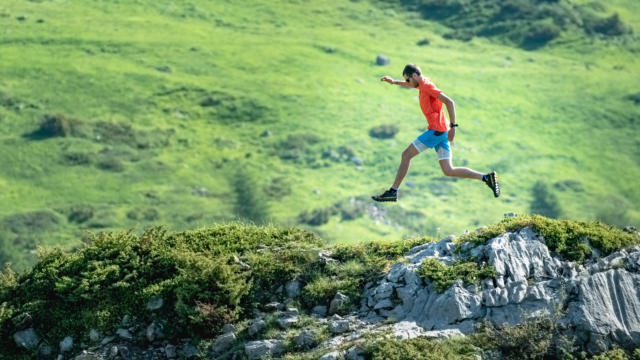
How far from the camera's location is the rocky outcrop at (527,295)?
55.5 feet

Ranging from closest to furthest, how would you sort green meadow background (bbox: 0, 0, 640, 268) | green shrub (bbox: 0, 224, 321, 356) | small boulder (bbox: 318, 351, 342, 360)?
small boulder (bbox: 318, 351, 342, 360) < green shrub (bbox: 0, 224, 321, 356) < green meadow background (bbox: 0, 0, 640, 268)

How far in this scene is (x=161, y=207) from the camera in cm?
11219

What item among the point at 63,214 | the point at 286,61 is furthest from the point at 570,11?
the point at 63,214

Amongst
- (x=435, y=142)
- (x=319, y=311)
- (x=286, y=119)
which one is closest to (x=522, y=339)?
(x=319, y=311)

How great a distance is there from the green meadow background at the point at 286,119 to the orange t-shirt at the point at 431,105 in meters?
85.6

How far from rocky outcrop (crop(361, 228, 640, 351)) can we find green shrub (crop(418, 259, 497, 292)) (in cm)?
12

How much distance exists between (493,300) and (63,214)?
94580 millimetres

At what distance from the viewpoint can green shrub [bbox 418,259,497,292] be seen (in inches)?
698

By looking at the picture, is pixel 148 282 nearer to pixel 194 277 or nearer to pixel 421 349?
pixel 194 277

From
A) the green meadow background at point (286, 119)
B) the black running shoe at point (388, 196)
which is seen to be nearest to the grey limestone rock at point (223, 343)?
the black running shoe at point (388, 196)

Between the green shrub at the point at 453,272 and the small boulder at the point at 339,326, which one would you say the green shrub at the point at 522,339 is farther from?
the small boulder at the point at 339,326

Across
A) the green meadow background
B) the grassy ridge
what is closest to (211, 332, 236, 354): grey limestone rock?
the grassy ridge

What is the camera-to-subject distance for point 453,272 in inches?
706

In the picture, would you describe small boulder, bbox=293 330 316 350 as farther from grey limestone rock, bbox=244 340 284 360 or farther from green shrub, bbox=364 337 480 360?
green shrub, bbox=364 337 480 360
